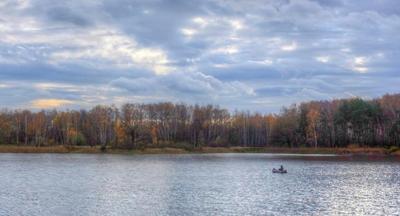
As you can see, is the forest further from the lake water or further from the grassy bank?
the lake water

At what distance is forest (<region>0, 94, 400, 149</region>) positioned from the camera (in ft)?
415

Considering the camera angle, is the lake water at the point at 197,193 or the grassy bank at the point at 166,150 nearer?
the lake water at the point at 197,193

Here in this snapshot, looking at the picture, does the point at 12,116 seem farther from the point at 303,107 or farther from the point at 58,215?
the point at 58,215

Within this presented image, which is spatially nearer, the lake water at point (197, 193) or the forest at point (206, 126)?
the lake water at point (197, 193)

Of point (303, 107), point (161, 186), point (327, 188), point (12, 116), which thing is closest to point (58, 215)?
point (161, 186)

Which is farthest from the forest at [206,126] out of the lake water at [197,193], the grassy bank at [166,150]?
the lake water at [197,193]

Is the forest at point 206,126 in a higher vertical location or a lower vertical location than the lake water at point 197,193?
higher

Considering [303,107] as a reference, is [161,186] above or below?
below

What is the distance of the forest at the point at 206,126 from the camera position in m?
126

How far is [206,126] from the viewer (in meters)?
158

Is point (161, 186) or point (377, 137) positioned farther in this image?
point (377, 137)

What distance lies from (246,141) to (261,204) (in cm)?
12431

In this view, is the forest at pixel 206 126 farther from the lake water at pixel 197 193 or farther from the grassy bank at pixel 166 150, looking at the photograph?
the lake water at pixel 197 193

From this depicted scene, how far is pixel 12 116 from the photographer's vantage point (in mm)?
165125
